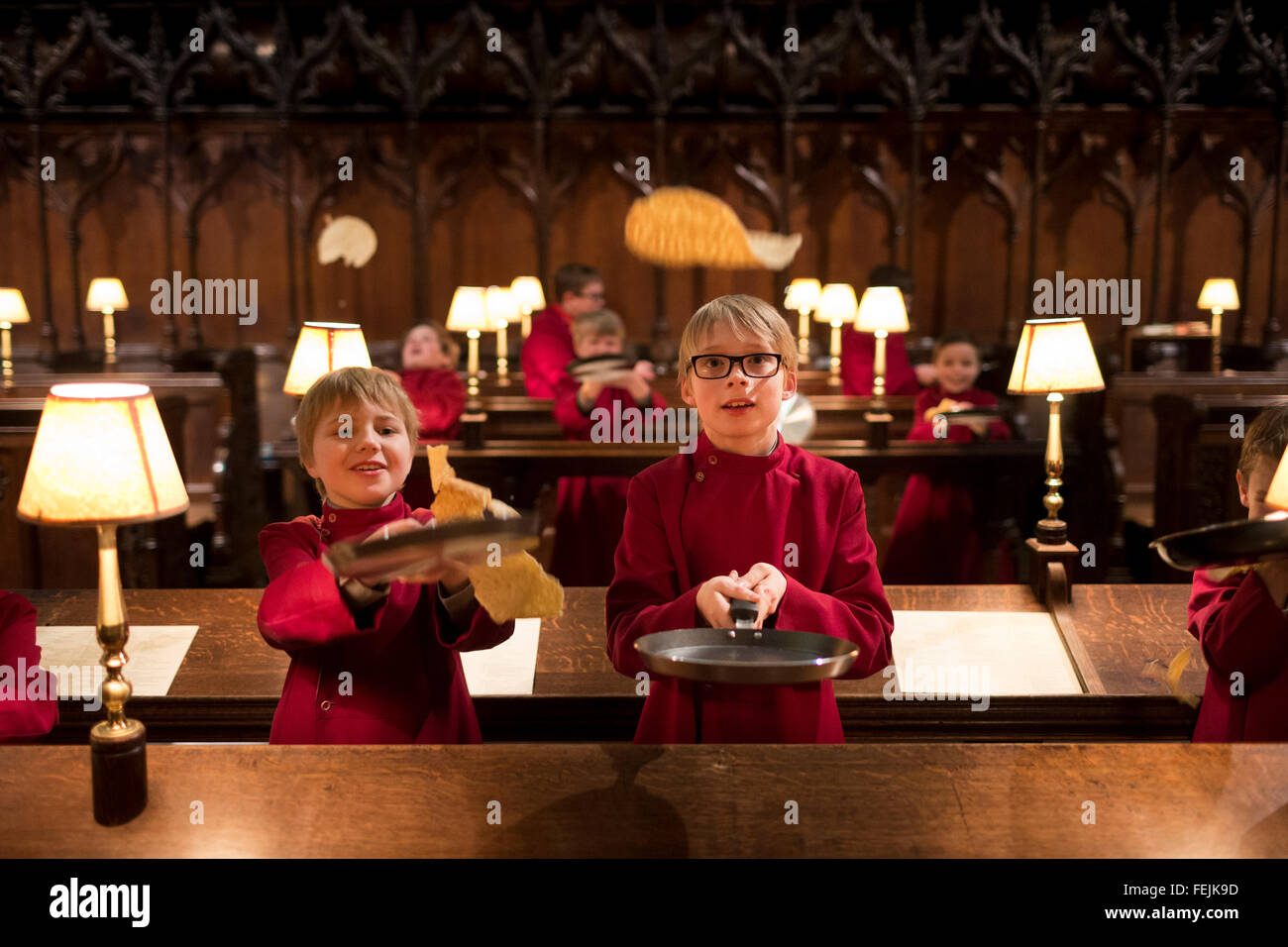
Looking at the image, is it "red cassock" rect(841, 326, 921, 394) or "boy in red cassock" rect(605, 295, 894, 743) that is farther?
"red cassock" rect(841, 326, 921, 394)

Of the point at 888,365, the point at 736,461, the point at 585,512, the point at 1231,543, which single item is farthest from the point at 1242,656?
the point at 888,365

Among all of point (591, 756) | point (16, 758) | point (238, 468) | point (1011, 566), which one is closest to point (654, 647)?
point (591, 756)

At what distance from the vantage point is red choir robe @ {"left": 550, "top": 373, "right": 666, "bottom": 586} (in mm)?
5270

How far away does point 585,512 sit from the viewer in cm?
545

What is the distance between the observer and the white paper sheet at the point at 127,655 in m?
2.85

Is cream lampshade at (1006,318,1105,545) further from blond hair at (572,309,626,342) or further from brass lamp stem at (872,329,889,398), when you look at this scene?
blond hair at (572,309,626,342)

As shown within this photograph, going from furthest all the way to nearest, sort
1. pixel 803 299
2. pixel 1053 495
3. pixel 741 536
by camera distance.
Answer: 1. pixel 803 299
2. pixel 1053 495
3. pixel 741 536

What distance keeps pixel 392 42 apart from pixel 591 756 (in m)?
8.87

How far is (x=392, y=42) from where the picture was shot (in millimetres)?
9492

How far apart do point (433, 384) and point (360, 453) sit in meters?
4.12

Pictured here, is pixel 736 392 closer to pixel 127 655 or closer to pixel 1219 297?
pixel 127 655

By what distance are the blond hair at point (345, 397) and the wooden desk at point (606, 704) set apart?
3.06ft

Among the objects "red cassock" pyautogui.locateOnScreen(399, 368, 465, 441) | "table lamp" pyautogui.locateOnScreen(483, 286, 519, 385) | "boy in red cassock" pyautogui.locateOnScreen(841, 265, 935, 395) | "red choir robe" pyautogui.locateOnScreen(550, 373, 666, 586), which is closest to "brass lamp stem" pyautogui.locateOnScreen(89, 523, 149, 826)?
"red choir robe" pyautogui.locateOnScreen(550, 373, 666, 586)

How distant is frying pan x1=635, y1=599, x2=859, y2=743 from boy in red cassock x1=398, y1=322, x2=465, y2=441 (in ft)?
14.3
